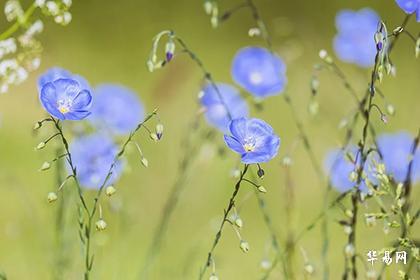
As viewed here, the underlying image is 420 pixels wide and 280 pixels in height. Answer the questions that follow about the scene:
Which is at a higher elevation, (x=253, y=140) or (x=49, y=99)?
(x=49, y=99)

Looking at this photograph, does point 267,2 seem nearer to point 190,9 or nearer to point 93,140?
point 190,9

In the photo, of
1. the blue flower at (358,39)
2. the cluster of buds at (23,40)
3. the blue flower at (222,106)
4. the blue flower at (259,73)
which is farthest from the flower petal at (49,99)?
the blue flower at (358,39)

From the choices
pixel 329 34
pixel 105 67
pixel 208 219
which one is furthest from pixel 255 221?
pixel 329 34

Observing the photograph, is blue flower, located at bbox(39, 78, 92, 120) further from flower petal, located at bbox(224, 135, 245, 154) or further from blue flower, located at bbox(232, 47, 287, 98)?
blue flower, located at bbox(232, 47, 287, 98)

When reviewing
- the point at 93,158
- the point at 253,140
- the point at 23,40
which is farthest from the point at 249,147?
the point at 93,158

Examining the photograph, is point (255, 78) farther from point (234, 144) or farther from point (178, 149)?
point (178, 149)

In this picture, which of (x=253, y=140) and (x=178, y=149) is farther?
(x=178, y=149)
